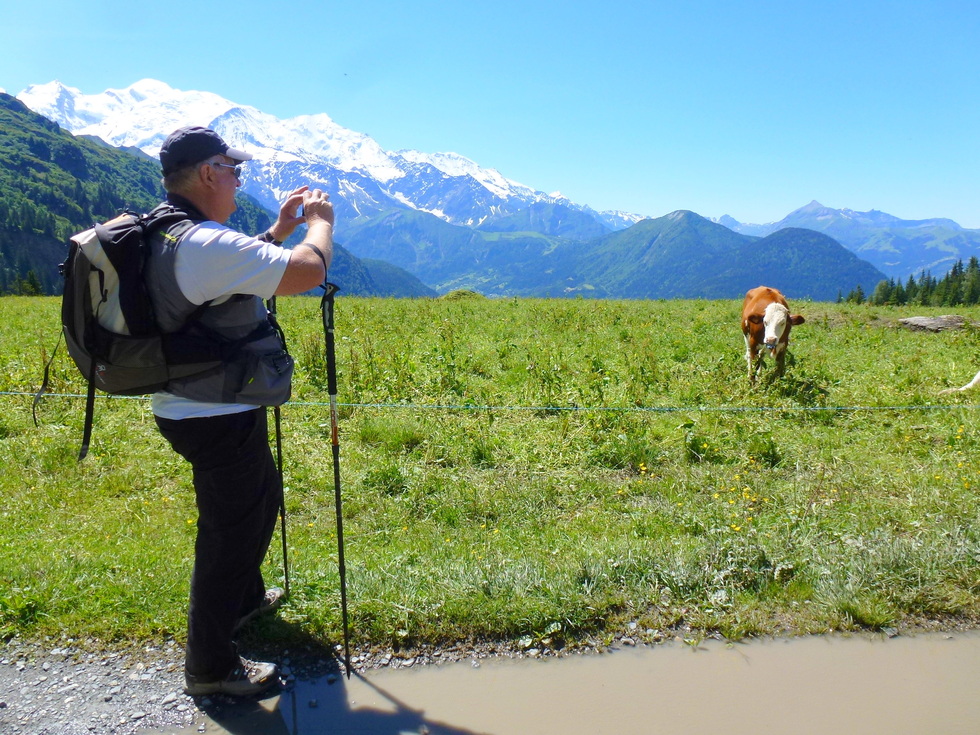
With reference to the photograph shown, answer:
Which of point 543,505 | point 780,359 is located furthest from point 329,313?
point 780,359

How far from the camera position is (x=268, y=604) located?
12.5 ft

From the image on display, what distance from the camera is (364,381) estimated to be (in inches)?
392

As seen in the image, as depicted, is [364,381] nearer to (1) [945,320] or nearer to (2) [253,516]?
(2) [253,516]

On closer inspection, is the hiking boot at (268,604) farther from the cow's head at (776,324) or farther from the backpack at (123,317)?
the cow's head at (776,324)

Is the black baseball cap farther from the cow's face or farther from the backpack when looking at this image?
the cow's face

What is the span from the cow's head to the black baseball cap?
1004 cm

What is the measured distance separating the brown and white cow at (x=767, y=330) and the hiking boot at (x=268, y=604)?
8.82 meters

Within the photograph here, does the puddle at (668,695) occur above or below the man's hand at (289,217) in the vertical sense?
below

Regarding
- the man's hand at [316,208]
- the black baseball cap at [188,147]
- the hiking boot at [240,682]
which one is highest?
the black baseball cap at [188,147]

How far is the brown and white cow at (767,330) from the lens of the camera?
11148 millimetres

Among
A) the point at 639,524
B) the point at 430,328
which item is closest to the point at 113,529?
the point at 639,524

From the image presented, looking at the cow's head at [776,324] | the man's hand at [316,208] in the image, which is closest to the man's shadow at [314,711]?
the man's hand at [316,208]

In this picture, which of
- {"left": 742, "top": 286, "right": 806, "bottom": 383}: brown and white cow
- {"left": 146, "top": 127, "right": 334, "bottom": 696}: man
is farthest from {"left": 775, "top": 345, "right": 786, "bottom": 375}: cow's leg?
{"left": 146, "top": 127, "right": 334, "bottom": 696}: man

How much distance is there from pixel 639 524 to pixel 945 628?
6.81 ft
